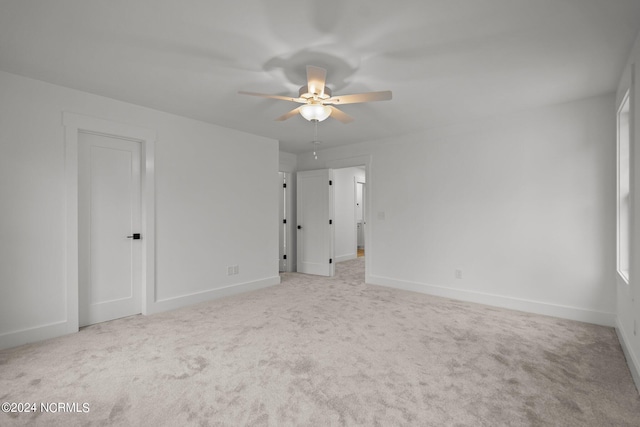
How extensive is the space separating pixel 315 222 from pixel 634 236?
14.4 ft

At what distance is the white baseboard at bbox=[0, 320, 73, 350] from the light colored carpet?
96mm

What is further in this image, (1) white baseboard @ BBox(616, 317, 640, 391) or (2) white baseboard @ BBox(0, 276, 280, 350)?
(2) white baseboard @ BBox(0, 276, 280, 350)

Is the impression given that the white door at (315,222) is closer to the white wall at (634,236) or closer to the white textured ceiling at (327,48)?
the white textured ceiling at (327,48)

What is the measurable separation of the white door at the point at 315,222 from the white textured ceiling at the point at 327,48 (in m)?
2.50

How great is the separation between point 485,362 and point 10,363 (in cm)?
375

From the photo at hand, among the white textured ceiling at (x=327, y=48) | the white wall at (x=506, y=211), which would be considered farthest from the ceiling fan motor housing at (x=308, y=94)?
the white wall at (x=506, y=211)

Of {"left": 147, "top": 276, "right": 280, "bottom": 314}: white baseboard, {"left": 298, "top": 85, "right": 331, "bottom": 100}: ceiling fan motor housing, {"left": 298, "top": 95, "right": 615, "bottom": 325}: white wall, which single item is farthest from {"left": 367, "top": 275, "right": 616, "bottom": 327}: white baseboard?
{"left": 298, "top": 85, "right": 331, "bottom": 100}: ceiling fan motor housing

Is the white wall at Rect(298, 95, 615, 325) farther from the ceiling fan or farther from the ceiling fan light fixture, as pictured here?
the ceiling fan light fixture

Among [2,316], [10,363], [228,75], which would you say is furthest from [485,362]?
[2,316]

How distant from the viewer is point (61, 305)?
9.85ft

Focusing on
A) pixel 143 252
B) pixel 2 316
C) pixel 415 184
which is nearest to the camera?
pixel 2 316

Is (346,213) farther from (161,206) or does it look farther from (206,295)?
(161,206)

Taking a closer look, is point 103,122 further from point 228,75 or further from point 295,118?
point 295,118

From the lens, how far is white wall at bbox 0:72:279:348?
2748 mm
